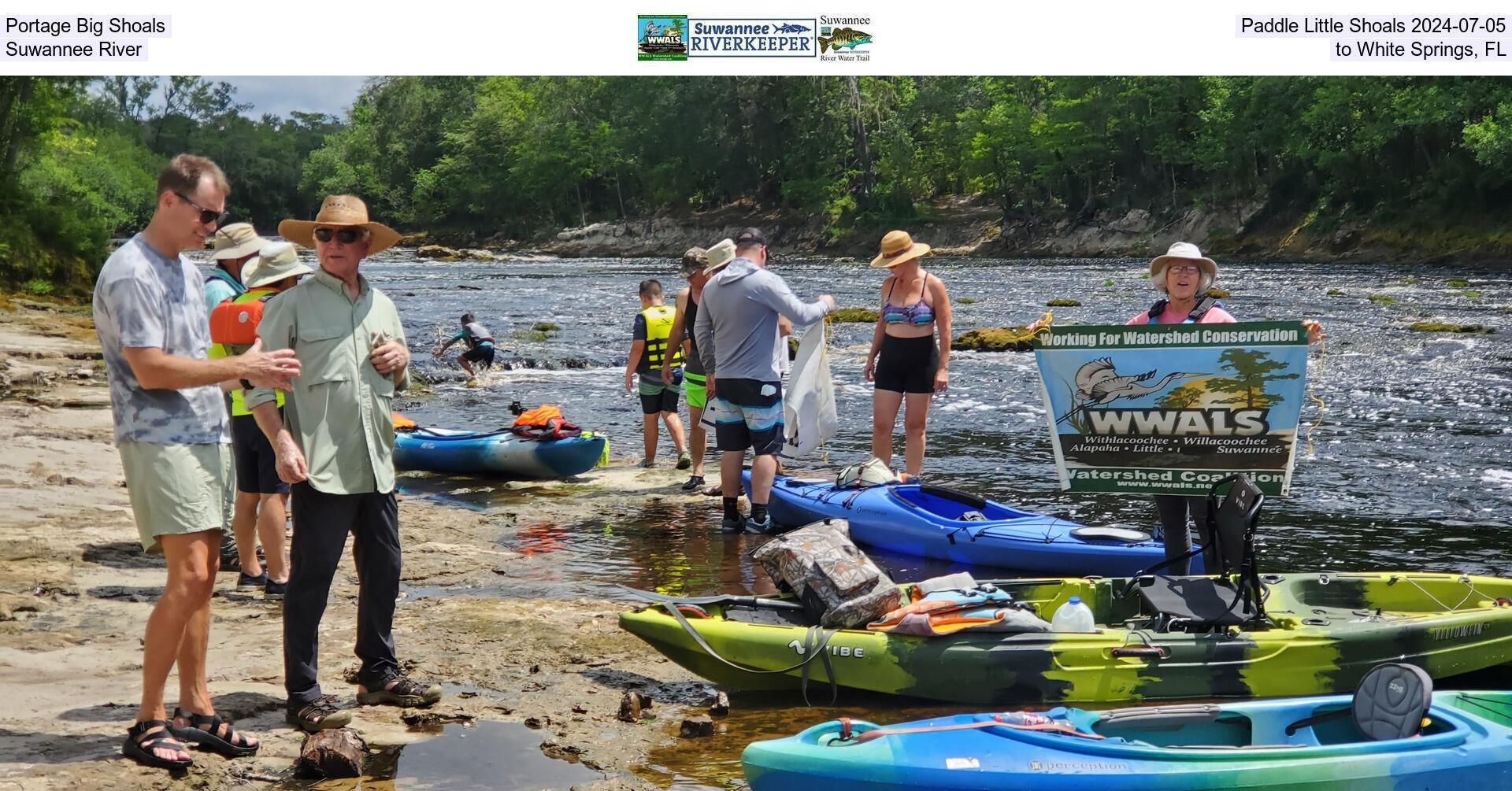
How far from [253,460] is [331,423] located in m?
2.11

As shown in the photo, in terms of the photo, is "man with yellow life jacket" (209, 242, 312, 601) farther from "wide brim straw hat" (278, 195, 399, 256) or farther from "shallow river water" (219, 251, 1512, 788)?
"wide brim straw hat" (278, 195, 399, 256)

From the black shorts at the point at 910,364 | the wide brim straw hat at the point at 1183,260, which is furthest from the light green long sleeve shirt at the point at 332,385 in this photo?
the black shorts at the point at 910,364

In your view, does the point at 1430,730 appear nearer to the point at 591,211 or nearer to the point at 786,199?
the point at 786,199

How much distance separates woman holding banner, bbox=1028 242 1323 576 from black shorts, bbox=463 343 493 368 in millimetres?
13598

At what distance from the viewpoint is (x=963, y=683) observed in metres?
5.25

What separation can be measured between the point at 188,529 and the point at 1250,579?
404 cm

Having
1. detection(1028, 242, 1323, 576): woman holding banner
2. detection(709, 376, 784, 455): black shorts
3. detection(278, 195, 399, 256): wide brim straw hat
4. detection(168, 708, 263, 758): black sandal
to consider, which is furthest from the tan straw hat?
detection(1028, 242, 1323, 576): woman holding banner

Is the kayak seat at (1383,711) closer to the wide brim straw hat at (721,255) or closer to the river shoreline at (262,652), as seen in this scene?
the river shoreline at (262,652)

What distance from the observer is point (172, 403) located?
13.3 ft

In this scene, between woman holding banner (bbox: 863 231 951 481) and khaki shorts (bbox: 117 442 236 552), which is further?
woman holding banner (bbox: 863 231 951 481)

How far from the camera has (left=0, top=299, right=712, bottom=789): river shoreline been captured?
14.3ft

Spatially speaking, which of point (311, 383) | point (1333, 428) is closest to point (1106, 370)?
point (311, 383)

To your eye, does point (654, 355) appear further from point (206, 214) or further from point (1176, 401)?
point (206, 214)

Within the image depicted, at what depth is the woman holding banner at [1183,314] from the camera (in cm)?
606
